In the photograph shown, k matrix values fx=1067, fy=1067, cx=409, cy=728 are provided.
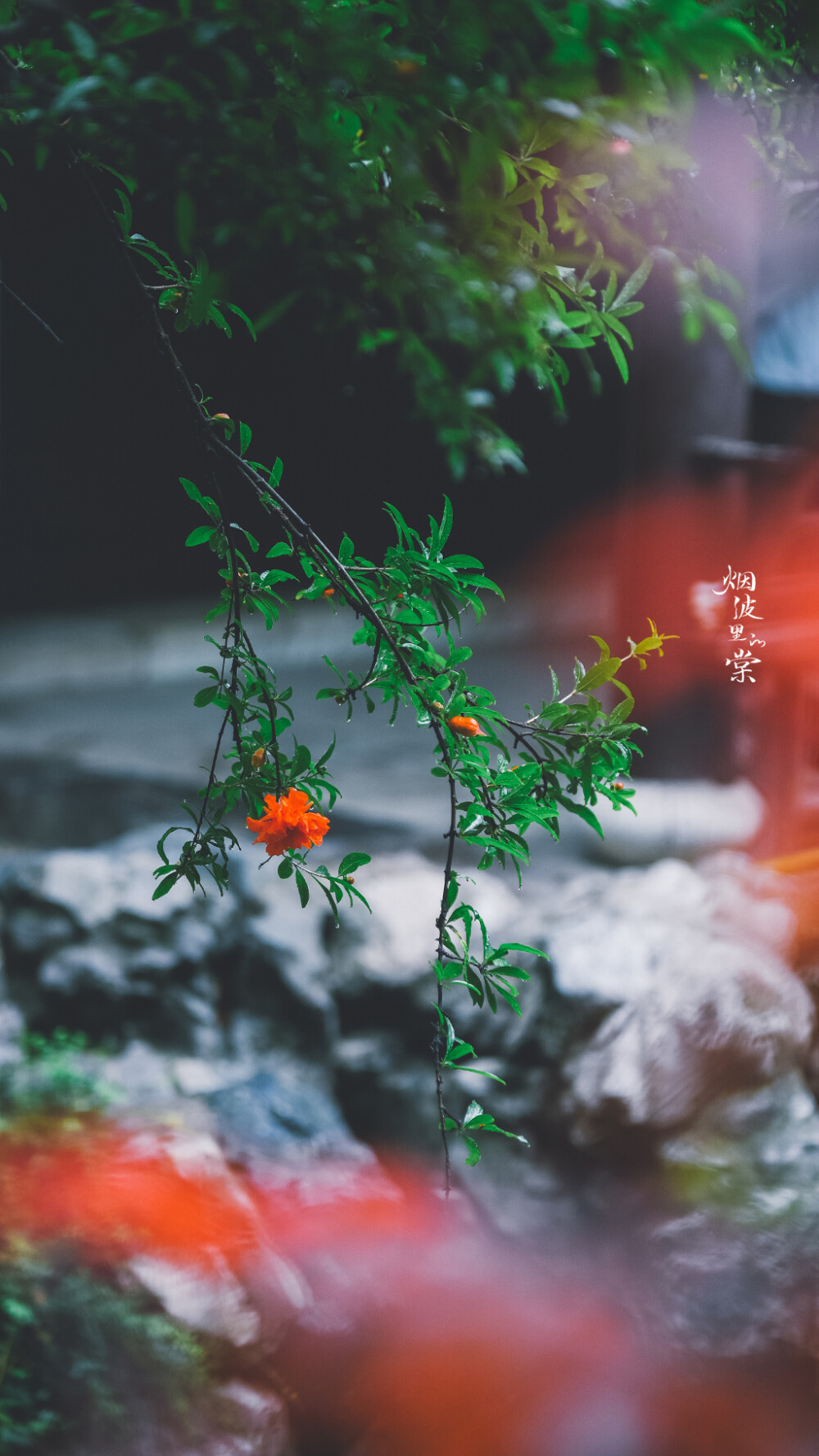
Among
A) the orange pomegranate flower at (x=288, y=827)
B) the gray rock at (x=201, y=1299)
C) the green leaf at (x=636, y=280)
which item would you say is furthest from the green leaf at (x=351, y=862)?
the gray rock at (x=201, y=1299)

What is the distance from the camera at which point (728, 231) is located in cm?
174

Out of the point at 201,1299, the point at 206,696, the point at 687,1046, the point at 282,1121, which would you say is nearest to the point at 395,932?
the point at 282,1121

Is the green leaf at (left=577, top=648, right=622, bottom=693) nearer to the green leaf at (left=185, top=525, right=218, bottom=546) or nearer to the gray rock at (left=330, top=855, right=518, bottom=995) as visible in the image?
the green leaf at (left=185, top=525, right=218, bottom=546)

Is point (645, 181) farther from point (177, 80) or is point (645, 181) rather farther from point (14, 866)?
point (14, 866)

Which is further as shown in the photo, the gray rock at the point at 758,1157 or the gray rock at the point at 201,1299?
the gray rock at the point at 758,1157

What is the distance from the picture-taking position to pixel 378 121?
33.6 inches

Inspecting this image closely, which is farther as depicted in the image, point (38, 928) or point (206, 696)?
point (38, 928)

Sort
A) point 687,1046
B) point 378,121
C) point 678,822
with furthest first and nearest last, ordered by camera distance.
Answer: point 678,822
point 687,1046
point 378,121

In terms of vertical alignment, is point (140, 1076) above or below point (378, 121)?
below

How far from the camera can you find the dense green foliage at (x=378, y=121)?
758 millimetres

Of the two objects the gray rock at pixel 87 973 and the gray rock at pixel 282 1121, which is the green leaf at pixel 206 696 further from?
the gray rock at pixel 87 973

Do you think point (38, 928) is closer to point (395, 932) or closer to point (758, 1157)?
point (395, 932)

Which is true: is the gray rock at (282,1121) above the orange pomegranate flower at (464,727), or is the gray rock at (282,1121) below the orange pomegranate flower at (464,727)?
below

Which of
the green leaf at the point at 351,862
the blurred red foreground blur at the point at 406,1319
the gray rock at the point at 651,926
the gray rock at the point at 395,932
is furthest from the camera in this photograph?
the gray rock at the point at 395,932
